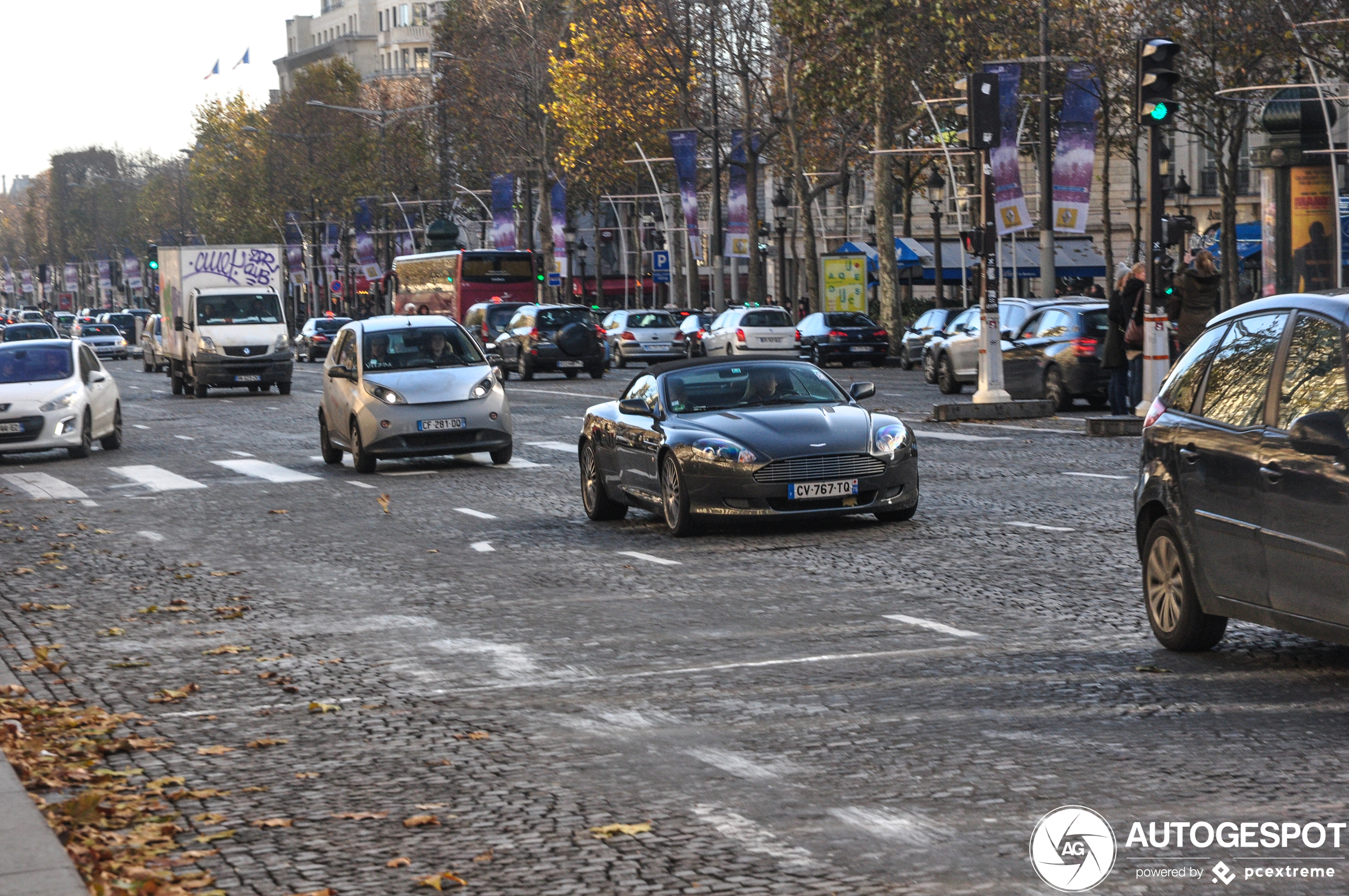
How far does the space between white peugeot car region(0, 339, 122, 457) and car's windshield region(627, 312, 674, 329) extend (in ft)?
96.4

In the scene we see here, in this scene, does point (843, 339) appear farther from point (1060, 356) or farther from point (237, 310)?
point (1060, 356)

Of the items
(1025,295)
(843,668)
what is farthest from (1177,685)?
(1025,295)

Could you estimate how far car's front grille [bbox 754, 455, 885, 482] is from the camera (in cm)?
1371

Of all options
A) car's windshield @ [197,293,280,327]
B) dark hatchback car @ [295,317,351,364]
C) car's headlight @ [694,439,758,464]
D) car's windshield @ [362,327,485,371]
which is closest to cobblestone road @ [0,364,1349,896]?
car's headlight @ [694,439,758,464]

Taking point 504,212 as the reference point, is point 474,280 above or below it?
below

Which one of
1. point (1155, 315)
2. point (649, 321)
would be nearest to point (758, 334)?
point (649, 321)

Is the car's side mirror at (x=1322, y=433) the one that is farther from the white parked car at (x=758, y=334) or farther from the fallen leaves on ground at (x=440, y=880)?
the white parked car at (x=758, y=334)

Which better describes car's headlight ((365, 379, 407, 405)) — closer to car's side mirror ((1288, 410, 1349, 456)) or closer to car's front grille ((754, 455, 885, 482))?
car's front grille ((754, 455, 885, 482))

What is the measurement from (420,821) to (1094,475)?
12867 mm

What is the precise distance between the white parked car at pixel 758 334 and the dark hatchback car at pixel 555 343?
11.5 ft

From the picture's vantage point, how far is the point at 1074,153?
38.9 meters

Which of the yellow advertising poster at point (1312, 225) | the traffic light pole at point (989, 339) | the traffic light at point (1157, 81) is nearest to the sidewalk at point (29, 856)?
the traffic light at point (1157, 81)

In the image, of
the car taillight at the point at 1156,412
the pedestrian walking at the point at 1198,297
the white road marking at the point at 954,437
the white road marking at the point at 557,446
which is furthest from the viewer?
the white road marking at the point at 557,446

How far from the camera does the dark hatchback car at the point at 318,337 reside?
7250 cm
